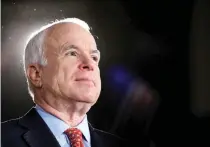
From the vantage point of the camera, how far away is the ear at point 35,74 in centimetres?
116

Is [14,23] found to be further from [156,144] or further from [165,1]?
[156,144]

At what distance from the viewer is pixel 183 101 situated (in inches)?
48.2

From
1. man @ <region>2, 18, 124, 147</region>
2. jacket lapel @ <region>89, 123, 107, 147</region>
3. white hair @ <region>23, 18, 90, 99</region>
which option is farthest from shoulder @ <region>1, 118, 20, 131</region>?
jacket lapel @ <region>89, 123, 107, 147</region>

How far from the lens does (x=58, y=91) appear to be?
1149mm

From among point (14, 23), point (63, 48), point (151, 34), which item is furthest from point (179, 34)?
point (14, 23)

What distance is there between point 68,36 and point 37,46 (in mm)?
108

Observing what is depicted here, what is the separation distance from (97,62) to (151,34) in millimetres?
216

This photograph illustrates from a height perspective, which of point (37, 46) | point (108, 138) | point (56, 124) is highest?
point (37, 46)

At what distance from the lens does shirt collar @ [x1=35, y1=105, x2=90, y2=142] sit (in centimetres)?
115

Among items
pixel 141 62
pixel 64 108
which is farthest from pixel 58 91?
pixel 141 62

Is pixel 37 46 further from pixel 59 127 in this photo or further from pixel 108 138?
pixel 108 138

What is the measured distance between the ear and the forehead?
86 mm

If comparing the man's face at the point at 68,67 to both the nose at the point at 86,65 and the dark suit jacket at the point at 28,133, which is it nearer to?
the nose at the point at 86,65

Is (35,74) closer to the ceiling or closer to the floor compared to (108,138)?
closer to the ceiling
